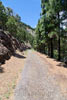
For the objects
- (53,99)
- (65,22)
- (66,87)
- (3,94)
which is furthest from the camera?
(65,22)

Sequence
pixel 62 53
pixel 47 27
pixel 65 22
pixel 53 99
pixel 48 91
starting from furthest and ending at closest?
pixel 62 53 < pixel 47 27 < pixel 65 22 < pixel 48 91 < pixel 53 99

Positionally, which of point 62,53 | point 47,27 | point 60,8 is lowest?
point 62,53

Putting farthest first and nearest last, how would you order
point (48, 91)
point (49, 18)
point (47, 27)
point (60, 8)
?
point (47, 27), point (49, 18), point (60, 8), point (48, 91)

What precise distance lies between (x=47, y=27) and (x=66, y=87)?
44.4 feet

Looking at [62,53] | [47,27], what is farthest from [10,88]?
[62,53]

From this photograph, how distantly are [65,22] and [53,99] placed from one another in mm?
11461

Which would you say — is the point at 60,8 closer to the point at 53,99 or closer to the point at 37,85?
the point at 37,85

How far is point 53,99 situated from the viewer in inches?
202

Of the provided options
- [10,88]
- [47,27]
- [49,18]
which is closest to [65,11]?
[49,18]

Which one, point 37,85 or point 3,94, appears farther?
point 37,85

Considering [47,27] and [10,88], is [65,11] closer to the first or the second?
[47,27]

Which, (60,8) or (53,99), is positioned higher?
(60,8)

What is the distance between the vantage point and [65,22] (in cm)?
1483

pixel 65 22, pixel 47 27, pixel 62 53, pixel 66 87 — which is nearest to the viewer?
pixel 66 87
